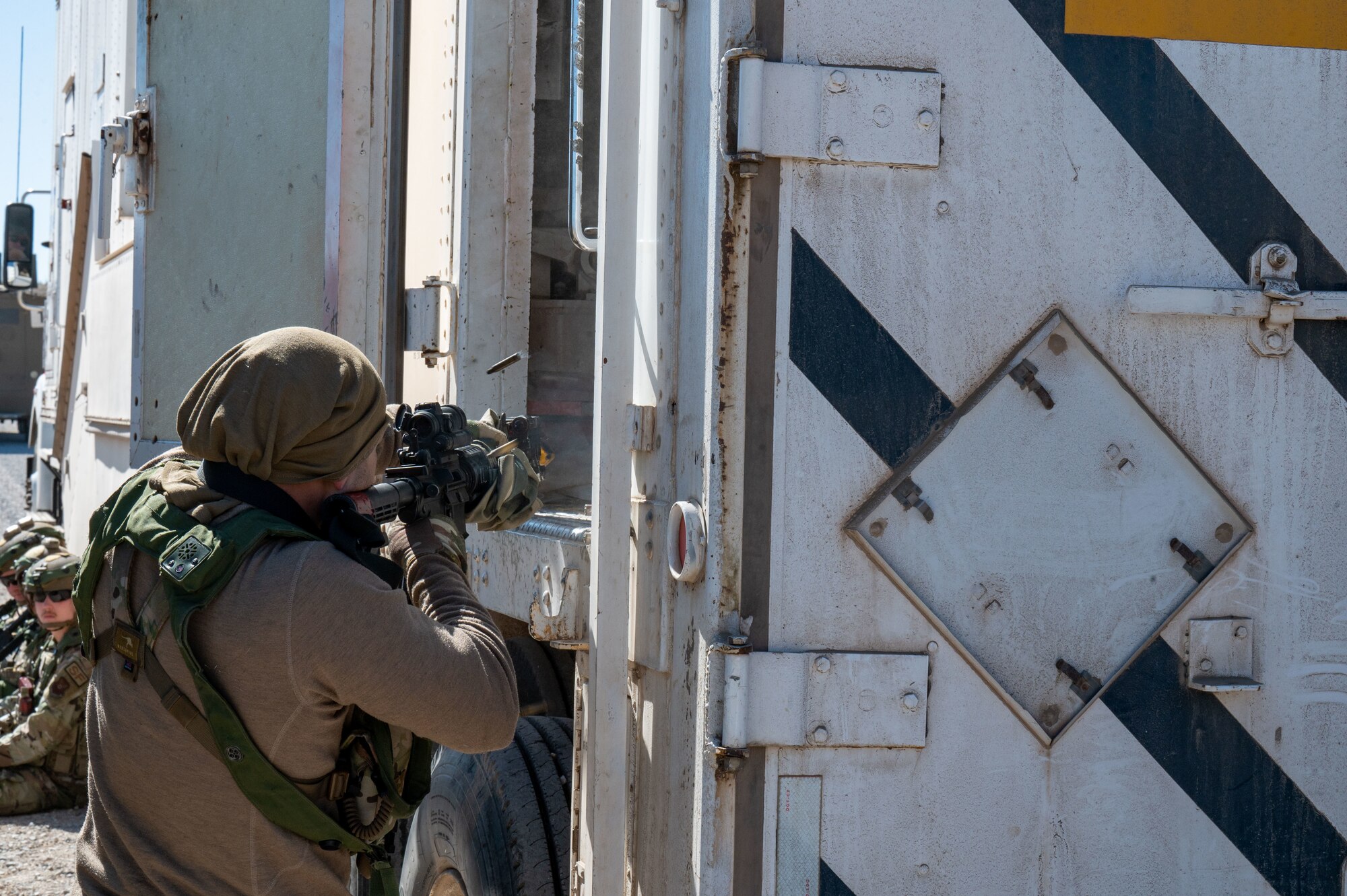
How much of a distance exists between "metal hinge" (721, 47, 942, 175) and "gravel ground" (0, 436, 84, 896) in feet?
12.3

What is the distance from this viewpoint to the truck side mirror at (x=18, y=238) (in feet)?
24.5

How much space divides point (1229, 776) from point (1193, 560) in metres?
0.28

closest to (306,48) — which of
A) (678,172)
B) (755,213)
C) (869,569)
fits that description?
(678,172)

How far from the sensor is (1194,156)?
1.70 m

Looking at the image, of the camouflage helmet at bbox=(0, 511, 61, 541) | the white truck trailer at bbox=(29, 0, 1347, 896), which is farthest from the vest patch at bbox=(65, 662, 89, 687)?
the white truck trailer at bbox=(29, 0, 1347, 896)

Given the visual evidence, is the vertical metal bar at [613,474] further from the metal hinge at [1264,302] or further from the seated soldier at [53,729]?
the seated soldier at [53,729]

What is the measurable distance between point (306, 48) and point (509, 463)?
5.04ft

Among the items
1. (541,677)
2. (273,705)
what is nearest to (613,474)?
(273,705)

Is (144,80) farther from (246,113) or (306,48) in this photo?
(306,48)

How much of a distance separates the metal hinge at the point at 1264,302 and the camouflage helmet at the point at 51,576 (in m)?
4.91

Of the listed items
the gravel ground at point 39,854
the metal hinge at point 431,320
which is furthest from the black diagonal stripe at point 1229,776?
the gravel ground at point 39,854

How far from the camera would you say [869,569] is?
162 centimetres

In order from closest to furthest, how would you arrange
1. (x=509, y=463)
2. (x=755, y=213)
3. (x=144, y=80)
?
1. (x=755, y=213)
2. (x=509, y=463)
3. (x=144, y=80)

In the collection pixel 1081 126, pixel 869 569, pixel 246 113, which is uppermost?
pixel 246 113
